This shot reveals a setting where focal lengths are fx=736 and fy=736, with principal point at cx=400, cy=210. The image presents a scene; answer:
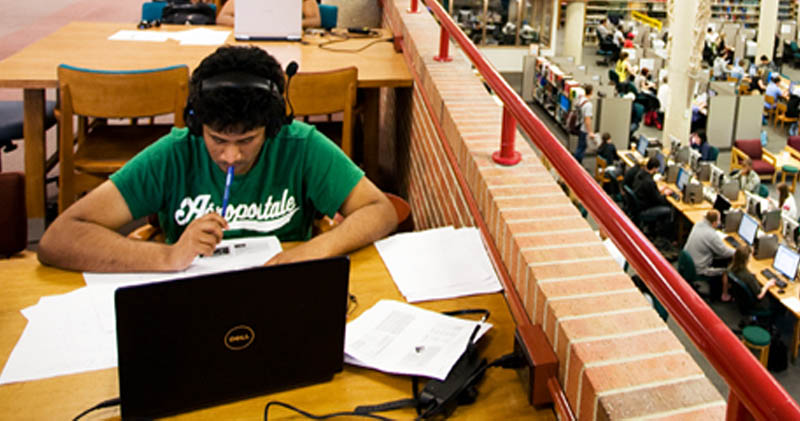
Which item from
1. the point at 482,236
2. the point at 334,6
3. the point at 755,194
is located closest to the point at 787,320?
the point at 755,194

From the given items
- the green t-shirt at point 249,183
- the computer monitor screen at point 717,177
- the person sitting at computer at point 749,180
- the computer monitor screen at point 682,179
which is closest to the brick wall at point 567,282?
the green t-shirt at point 249,183

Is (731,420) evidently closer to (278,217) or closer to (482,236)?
(482,236)

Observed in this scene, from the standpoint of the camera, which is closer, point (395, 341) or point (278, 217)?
point (395, 341)

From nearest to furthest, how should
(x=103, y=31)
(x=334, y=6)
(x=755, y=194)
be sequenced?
(x=103, y=31) → (x=334, y=6) → (x=755, y=194)

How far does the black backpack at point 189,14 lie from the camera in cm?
509

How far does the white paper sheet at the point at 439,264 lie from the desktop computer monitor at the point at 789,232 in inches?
265

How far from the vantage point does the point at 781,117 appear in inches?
509

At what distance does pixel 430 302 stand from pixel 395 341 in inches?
8.4

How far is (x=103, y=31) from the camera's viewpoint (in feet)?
14.9

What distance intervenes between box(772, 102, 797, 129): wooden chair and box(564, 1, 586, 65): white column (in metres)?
6.11

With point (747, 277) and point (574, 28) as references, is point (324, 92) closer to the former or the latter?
point (747, 277)

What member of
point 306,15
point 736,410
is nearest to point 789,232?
point 306,15

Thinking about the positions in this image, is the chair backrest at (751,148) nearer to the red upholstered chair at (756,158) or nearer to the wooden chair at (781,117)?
the red upholstered chair at (756,158)

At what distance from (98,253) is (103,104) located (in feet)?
5.06
